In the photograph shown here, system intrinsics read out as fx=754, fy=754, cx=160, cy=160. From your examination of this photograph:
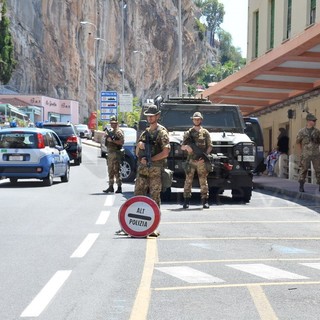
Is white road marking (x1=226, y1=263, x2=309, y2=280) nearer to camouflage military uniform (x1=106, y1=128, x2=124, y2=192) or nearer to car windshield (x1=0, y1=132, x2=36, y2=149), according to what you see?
camouflage military uniform (x1=106, y1=128, x2=124, y2=192)

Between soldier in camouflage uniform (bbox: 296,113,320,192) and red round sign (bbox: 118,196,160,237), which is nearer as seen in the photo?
red round sign (bbox: 118,196,160,237)

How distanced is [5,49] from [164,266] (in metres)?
67.5

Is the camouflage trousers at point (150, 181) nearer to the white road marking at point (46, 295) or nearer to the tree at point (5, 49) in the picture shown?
the white road marking at point (46, 295)

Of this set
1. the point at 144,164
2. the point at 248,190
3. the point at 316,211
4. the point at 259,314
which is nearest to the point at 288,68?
the point at 248,190

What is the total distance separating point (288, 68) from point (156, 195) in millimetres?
12987

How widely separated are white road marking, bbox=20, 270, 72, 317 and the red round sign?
2554 millimetres

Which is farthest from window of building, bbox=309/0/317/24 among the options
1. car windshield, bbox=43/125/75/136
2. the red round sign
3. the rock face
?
the rock face

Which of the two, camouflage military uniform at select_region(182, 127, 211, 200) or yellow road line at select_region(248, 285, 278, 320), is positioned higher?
camouflage military uniform at select_region(182, 127, 211, 200)

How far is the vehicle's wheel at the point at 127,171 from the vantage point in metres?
22.4

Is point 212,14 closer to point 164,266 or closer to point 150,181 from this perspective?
point 150,181

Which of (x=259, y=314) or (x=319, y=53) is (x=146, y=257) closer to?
(x=259, y=314)

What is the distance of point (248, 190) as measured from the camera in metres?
16.4

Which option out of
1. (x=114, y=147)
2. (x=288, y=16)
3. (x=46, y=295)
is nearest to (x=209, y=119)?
(x=114, y=147)

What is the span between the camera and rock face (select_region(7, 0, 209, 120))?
269ft
